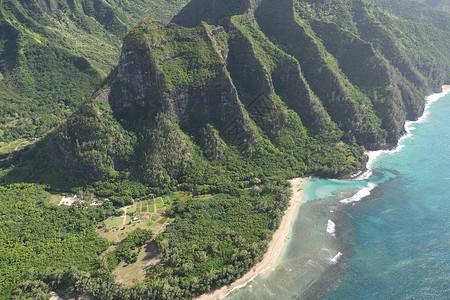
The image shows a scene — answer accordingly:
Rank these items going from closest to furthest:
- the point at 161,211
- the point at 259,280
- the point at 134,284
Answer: the point at 134,284, the point at 259,280, the point at 161,211

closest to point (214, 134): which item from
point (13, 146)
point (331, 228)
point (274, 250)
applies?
point (274, 250)

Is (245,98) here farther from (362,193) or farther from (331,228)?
(331,228)

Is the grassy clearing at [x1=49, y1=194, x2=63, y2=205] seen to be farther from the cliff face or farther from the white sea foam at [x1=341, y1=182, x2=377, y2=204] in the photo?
the white sea foam at [x1=341, y1=182, x2=377, y2=204]

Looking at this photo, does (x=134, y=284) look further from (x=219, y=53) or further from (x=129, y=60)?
(x=219, y=53)

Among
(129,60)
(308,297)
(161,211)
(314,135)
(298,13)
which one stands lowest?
(308,297)

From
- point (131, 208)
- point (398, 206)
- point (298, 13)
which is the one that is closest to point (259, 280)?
point (131, 208)

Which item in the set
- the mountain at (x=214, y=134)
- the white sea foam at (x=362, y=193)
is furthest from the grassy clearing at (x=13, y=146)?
the white sea foam at (x=362, y=193)
